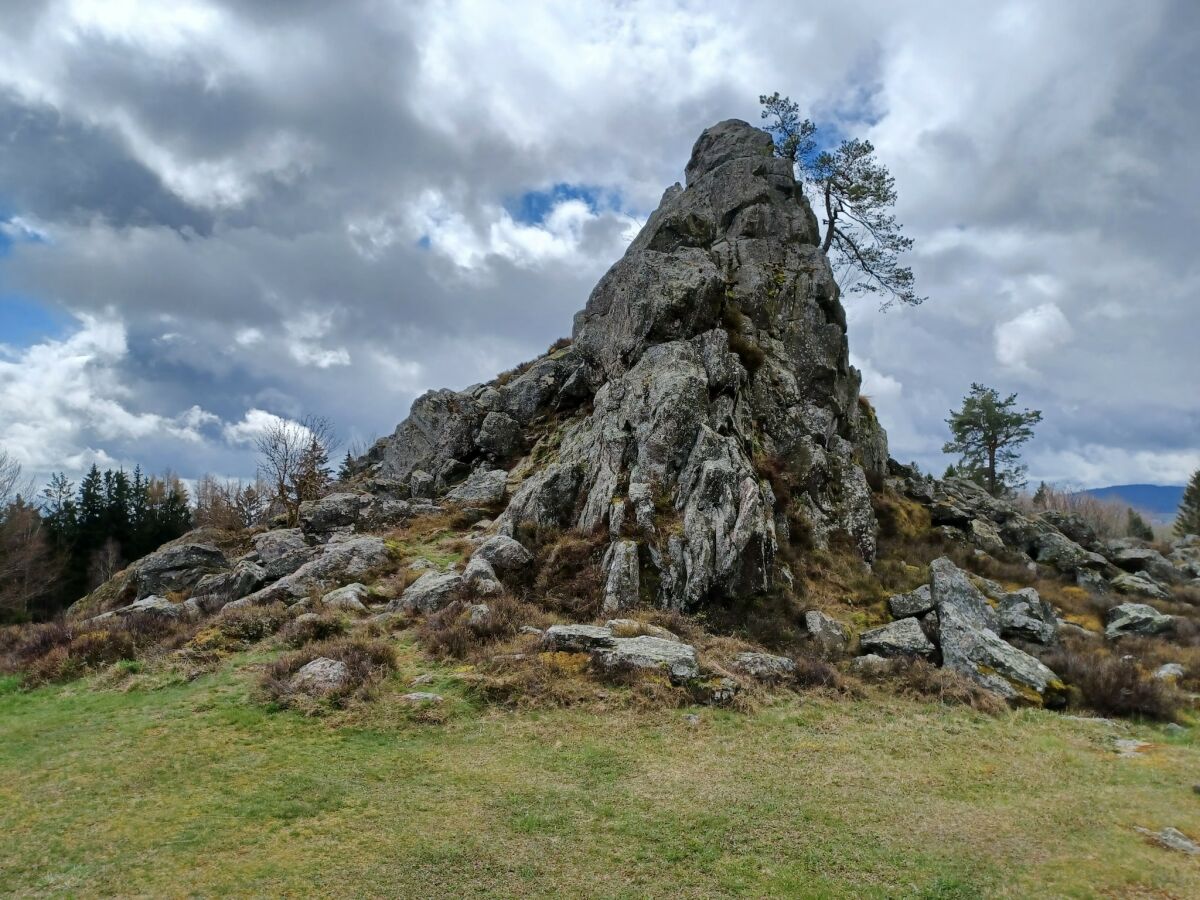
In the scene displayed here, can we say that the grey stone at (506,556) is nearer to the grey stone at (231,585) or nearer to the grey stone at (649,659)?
the grey stone at (649,659)

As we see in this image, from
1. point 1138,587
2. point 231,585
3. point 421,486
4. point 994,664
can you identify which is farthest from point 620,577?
point 1138,587

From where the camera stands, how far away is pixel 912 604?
22766mm

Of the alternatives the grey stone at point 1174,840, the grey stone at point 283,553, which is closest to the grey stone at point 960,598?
the grey stone at point 1174,840

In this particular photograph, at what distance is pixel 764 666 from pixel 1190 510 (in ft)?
312

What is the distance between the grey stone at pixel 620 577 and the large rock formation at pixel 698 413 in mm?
93

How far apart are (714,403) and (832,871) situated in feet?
67.6

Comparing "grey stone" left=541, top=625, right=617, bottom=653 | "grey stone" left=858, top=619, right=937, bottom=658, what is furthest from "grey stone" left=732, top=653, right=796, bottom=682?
"grey stone" left=858, top=619, right=937, bottom=658

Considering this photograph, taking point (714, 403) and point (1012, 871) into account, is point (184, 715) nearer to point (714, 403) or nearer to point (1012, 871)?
point (1012, 871)

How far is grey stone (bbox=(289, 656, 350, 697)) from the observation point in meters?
14.5

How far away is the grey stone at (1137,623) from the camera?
26.2m

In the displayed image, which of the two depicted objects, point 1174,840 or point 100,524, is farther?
point 100,524

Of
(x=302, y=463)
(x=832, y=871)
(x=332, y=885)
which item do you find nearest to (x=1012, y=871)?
(x=832, y=871)

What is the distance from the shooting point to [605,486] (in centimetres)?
2506

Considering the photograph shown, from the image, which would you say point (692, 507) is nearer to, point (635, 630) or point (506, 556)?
point (635, 630)
